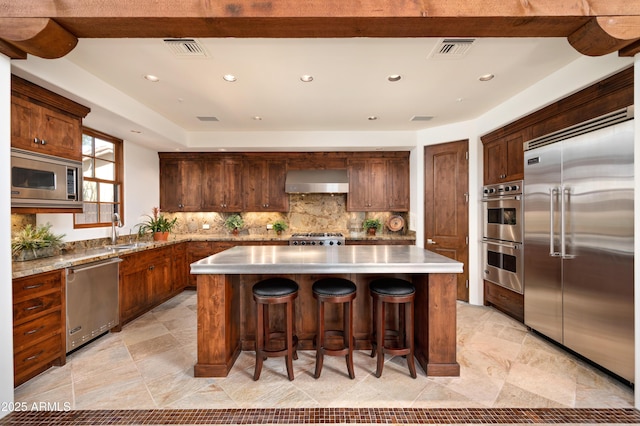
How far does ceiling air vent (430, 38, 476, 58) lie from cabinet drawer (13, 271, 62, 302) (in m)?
3.82

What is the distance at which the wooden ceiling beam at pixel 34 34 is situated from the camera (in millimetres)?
1765

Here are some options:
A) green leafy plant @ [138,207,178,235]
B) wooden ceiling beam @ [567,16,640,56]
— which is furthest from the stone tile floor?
Answer: wooden ceiling beam @ [567,16,640,56]

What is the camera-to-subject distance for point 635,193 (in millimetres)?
2025

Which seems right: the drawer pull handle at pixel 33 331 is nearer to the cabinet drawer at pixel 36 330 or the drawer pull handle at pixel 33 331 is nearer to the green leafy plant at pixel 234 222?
the cabinet drawer at pixel 36 330

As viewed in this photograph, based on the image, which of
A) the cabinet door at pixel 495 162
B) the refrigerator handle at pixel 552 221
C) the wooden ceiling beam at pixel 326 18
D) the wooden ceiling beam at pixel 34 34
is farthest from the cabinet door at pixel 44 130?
the cabinet door at pixel 495 162

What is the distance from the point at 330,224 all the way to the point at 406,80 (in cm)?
314

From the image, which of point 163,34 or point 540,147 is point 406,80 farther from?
point 163,34

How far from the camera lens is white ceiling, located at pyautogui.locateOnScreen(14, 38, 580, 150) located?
7.76 feet

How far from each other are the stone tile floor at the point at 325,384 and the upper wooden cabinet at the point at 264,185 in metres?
2.76

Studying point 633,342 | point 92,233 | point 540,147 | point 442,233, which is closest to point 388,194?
point 442,233

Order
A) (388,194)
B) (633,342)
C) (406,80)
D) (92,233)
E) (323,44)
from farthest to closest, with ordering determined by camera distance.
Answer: (388,194)
(92,233)
(406,80)
(323,44)
(633,342)

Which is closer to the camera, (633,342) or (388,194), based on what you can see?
(633,342)

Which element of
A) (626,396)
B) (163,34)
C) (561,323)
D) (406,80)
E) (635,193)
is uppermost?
(406,80)

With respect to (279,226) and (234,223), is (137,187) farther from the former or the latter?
(279,226)
